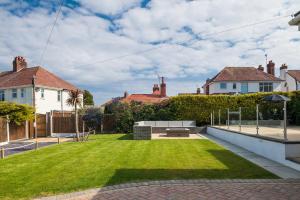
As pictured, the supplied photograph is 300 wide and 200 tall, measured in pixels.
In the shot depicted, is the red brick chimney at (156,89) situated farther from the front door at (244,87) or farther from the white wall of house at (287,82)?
the white wall of house at (287,82)

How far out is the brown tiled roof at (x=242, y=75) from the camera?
47263 mm

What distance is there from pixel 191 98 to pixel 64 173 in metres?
20.2

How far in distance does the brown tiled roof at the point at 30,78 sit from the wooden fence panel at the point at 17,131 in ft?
31.9

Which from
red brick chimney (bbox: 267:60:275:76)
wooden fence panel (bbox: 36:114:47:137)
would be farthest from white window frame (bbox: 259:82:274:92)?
wooden fence panel (bbox: 36:114:47:137)

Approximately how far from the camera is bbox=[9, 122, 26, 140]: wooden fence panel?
893 inches

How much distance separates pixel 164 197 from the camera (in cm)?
632

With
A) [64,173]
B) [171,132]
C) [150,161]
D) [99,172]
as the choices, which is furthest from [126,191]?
[171,132]

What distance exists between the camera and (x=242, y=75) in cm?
4828

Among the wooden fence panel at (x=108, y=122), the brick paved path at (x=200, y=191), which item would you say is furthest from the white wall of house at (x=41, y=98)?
the brick paved path at (x=200, y=191)

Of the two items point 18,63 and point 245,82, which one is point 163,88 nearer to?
point 245,82

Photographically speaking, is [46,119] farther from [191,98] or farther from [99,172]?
[99,172]

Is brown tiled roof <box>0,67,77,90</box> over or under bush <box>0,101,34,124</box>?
over

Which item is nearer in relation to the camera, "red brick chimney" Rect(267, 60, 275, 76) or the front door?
the front door

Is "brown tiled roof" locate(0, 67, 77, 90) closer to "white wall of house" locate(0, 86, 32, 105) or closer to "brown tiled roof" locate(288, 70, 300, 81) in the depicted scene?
"white wall of house" locate(0, 86, 32, 105)
